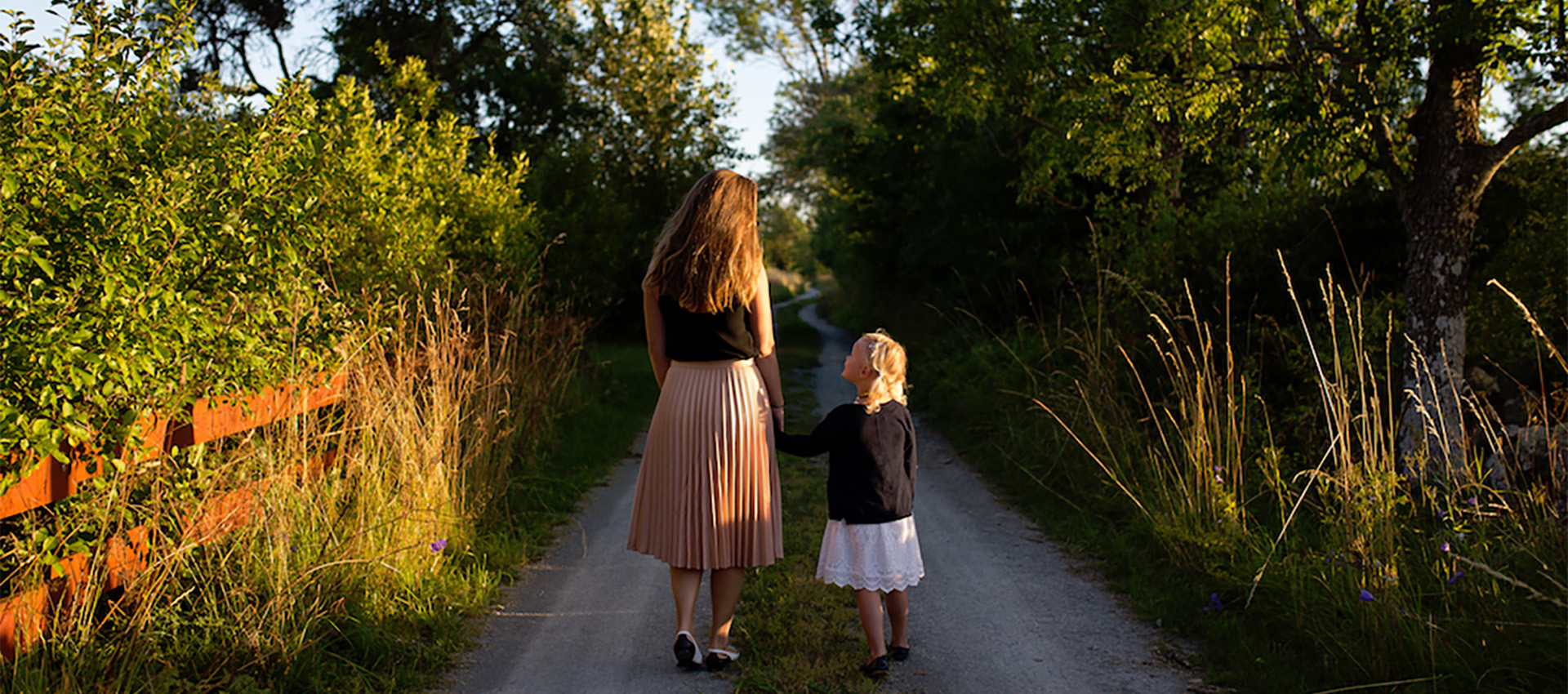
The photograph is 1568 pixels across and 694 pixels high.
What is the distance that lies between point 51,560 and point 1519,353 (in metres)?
9.32

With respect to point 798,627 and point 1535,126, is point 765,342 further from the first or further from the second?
point 1535,126

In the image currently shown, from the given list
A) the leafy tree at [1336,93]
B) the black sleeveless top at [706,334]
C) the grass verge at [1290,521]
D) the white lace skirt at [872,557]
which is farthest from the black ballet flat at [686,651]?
the leafy tree at [1336,93]

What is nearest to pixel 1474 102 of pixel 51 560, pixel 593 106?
pixel 51 560

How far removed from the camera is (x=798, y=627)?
4578mm

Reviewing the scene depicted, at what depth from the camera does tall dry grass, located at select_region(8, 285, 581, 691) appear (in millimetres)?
3490

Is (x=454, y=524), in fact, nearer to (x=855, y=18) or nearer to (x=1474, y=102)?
(x=1474, y=102)

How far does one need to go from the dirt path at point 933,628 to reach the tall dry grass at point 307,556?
0.39 meters

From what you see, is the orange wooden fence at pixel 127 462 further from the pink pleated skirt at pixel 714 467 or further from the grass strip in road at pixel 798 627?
the grass strip in road at pixel 798 627

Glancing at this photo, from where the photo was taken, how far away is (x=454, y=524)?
5.55 m

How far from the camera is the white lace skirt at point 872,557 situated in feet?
13.2

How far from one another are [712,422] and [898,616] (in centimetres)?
117

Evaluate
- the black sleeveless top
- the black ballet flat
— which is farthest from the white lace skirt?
the black sleeveless top

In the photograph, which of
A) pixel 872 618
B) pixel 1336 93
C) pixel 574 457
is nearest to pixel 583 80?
pixel 574 457

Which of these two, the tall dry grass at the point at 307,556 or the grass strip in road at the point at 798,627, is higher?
the tall dry grass at the point at 307,556
